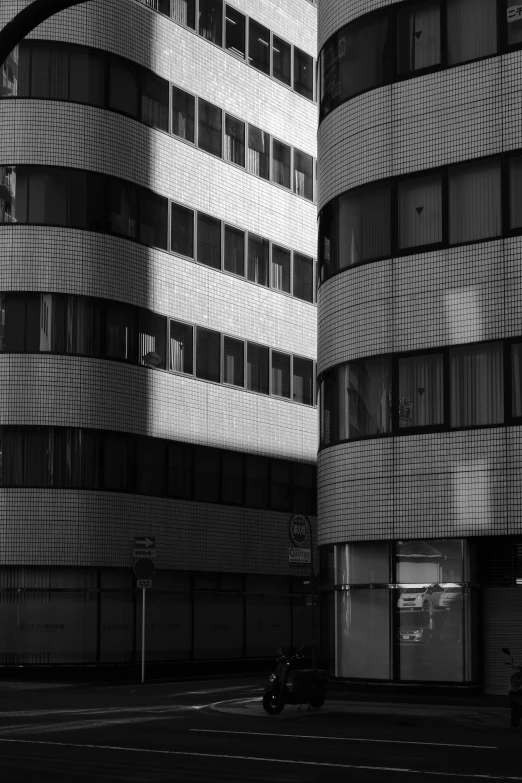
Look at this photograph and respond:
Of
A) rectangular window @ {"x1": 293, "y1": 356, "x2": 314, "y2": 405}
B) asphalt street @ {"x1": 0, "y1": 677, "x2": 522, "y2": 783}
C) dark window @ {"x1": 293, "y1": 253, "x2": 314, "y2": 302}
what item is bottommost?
asphalt street @ {"x1": 0, "y1": 677, "x2": 522, "y2": 783}

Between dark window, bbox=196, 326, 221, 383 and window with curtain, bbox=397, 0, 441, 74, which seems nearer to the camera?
window with curtain, bbox=397, 0, 441, 74

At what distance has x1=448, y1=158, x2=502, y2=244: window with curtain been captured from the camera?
83.8 ft

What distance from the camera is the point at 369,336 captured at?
1058 inches

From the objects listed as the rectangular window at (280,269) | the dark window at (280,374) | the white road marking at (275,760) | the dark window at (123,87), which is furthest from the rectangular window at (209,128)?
the white road marking at (275,760)

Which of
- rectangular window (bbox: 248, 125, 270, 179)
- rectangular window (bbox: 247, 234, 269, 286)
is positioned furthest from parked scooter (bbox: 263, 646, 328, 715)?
rectangular window (bbox: 248, 125, 270, 179)

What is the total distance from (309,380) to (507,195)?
20167 mm

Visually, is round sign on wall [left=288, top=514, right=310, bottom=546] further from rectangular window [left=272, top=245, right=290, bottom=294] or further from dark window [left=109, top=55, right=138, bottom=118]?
rectangular window [left=272, top=245, right=290, bottom=294]

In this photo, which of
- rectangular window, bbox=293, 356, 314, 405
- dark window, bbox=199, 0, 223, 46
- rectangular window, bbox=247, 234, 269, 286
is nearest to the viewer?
dark window, bbox=199, 0, 223, 46

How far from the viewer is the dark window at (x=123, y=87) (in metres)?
37.7

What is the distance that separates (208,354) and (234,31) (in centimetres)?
1003

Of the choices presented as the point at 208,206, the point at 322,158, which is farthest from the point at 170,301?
the point at 322,158

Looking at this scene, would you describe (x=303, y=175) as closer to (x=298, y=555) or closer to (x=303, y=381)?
(x=303, y=381)

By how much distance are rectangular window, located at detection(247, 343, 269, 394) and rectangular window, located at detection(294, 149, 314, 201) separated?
5.66 m

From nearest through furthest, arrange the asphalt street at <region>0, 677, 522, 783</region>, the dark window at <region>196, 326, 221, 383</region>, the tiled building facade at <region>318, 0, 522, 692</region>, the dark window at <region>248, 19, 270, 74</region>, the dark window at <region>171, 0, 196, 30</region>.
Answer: the asphalt street at <region>0, 677, 522, 783</region>
the tiled building facade at <region>318, 0, 522, 692</region>
the dark window at <region>196, 326, 221, 383</region>
the dark window at <region>171, 0, 196, 30</region>
the dark window at <region>248, 19, 270, 74</region>
